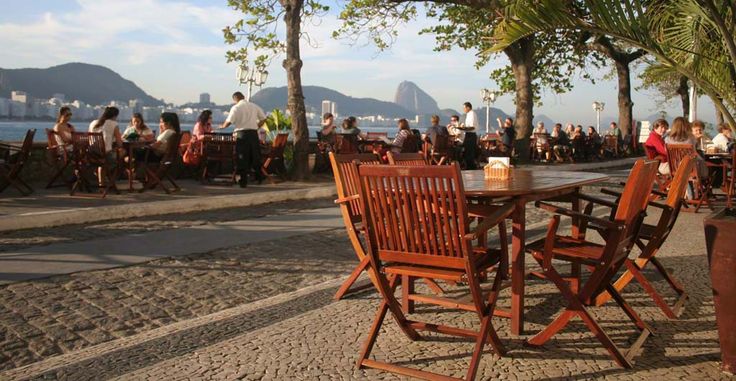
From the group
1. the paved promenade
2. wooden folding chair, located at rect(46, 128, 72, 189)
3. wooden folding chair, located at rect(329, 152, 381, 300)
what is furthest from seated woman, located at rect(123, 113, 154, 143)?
wooden folding chair, located at rect(329, 152, 381, 300)

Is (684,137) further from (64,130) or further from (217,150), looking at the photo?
(64,130)

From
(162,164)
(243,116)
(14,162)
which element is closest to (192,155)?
(243,116)

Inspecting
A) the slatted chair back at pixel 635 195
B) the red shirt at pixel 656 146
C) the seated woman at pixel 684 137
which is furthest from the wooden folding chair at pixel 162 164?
the slatted chair back at pixel 635 195

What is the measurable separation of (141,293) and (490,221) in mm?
2692

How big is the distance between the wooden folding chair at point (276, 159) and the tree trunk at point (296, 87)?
0.29 meters

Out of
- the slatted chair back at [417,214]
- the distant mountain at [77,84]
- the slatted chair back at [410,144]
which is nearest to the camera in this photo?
the slatted chair back at [417,214]

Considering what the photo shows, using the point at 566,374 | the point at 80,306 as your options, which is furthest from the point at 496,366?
the point at 80,306

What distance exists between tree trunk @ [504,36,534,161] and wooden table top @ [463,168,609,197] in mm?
15943

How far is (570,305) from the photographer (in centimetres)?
350

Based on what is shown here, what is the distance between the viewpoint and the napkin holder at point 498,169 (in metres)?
4.74

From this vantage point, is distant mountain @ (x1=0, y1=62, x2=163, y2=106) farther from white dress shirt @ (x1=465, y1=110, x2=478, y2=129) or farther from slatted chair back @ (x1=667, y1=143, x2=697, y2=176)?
slatted chair back @ (x1=667, y1=143, x2=697, y2=176)

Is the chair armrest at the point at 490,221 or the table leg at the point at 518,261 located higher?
the chair armrest at the point at 490,221

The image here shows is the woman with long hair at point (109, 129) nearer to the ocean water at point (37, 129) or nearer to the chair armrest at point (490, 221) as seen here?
the ocean water at point (37, 129)

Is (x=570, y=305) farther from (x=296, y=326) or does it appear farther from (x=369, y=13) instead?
(x=369, y=13)
